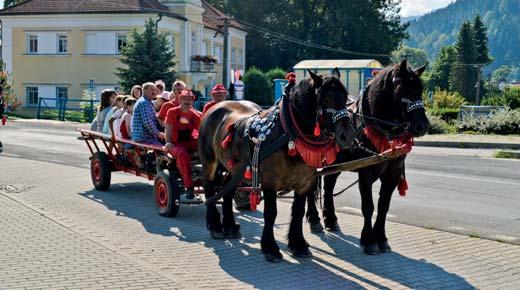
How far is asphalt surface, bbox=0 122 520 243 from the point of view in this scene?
10.4 meters

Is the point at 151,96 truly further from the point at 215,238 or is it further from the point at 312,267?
the point at 312,267

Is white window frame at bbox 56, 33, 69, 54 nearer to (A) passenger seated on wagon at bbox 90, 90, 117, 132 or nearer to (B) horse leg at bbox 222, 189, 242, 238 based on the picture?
(A) passenger seated on wagon at bbox 90, 90, 117, 132

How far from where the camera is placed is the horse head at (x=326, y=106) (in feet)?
23.2

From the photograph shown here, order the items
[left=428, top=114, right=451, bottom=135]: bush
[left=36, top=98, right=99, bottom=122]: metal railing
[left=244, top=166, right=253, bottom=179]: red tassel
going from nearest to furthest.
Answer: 1. [left=244, top=166, right=253, bottom=179]: red tassel
2. [left=428, top=114, right=451, bottom=135]: bush
3. [left=36, top=98, right=99, bottom=122]: metal railing

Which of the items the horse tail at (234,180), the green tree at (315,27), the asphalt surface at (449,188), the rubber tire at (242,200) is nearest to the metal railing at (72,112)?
the asphalt surface at (449,188)

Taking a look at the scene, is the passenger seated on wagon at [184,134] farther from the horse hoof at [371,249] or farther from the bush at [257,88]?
the bush at [257,88]

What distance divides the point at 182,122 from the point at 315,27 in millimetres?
67381

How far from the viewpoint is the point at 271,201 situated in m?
7.94

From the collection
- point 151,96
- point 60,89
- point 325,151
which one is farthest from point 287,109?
point 60,89

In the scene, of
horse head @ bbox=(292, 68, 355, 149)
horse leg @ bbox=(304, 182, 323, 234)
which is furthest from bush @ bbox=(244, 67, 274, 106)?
horse head @ bbox=(292, 68, 355, 149)

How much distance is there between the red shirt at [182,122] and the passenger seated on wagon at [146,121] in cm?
84

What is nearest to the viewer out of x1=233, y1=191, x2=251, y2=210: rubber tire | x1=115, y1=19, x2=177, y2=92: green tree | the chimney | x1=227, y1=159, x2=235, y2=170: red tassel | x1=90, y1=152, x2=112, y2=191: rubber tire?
x1=227, y1=159, x2=235, y2=170: red tassel

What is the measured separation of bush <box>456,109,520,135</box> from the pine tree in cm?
6221

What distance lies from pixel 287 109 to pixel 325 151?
65cm
